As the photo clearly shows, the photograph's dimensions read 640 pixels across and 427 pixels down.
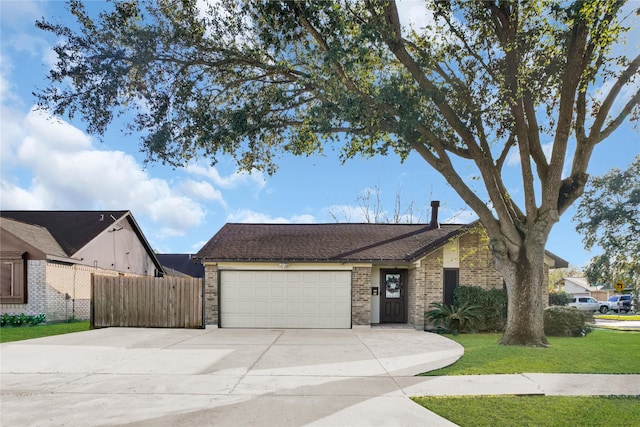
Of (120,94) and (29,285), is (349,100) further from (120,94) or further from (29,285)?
(29,285)

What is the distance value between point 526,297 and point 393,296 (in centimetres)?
643

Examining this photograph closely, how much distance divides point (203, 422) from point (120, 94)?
29.6ft

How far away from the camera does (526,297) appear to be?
463 inches

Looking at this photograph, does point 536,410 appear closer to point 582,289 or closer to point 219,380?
point 219,380

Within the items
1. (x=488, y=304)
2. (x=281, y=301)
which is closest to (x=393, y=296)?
(x=488, y=304)

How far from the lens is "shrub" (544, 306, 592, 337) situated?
45.4 feet

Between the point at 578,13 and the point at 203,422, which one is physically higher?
the point at 578,13

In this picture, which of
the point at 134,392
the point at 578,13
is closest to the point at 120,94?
the point at 134,392

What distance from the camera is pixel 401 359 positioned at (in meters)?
9.66

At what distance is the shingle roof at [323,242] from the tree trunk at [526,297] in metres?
3.68

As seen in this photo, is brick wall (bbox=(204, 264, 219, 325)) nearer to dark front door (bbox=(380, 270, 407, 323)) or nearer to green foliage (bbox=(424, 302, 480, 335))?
dark front door (bbox=(380, 270, 407, 323))

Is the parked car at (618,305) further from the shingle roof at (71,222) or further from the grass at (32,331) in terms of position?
the grass at (32,331)

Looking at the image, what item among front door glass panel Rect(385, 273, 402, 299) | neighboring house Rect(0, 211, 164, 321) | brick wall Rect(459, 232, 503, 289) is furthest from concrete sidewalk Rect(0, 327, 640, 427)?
neighboring house Rect(0, 211, 164, 321)

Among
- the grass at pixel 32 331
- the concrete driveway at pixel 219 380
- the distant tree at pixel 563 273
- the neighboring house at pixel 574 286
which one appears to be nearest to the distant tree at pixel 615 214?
the concrete driveway at pixel 219 380
